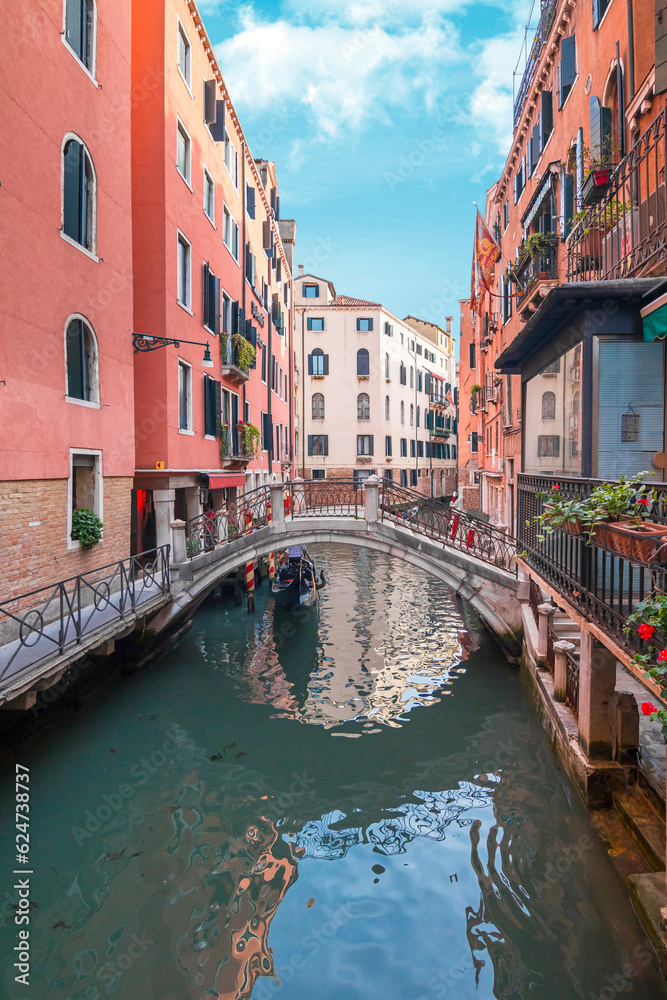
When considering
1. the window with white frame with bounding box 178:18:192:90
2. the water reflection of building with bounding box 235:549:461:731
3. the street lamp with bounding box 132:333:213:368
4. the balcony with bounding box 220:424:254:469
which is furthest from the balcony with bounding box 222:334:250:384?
the water reflection of building with bounding box 235:549:461:731

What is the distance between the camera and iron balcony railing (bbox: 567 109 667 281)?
5696 mm

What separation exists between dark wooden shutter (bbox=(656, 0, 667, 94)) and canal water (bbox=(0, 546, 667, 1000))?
7.25 meters

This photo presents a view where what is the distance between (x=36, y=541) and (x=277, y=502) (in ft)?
17.4

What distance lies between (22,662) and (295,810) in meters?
3.46

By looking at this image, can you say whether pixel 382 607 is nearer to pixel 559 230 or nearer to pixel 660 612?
pixel 559 230

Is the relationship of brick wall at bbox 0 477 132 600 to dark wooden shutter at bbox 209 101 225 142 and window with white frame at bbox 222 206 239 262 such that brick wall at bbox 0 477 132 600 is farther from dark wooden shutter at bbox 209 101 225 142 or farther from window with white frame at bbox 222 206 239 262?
dark wooden shutter at bbox 209 101 225 142

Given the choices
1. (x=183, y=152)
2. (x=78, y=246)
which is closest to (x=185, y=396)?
(x=78, y=246)

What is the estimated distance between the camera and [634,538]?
13.5 feet

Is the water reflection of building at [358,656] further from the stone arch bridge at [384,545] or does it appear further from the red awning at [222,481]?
the red awning at [222,481]

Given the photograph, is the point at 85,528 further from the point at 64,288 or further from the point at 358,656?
the point at 358,656

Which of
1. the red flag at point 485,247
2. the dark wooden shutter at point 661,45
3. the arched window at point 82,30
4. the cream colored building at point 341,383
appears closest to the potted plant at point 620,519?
the dark wooden shutter at point 661,45

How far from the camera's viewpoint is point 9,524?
299 inches

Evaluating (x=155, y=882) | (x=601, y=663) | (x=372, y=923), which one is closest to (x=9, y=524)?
(x=155, y=882)

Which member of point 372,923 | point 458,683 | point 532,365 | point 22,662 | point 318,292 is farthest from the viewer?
point 318,292
